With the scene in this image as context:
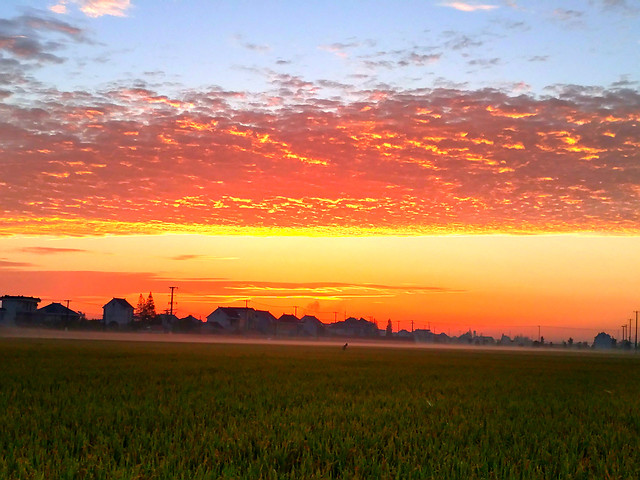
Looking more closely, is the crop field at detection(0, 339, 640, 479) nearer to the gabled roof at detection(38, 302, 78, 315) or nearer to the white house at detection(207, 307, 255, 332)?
the gabled roof at detection(38, 302, 78, 315)

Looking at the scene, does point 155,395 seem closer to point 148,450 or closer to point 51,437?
point 51,437

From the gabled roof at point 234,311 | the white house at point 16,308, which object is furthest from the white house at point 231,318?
the white house at point 16,308

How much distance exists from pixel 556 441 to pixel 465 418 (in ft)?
9.37

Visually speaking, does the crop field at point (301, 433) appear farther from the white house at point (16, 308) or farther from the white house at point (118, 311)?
the white house at point (118, 311)

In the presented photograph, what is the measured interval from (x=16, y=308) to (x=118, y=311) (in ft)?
80.1

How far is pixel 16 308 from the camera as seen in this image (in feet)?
494

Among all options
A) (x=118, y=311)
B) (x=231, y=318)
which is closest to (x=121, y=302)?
(x=118, y=311)

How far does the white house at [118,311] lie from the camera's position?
16712 centimetres

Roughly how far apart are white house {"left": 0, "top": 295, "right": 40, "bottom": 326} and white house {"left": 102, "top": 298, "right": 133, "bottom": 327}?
18639 millimetres

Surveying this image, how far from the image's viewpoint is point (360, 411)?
1412 centimetres

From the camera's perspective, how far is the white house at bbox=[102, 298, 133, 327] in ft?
548

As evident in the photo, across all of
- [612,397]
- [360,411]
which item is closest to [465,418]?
[360,411]

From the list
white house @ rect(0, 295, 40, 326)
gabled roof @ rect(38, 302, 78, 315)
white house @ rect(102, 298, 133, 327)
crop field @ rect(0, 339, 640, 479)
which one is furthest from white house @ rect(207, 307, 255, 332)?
crop field @ rect(0, 339, 640, 479)

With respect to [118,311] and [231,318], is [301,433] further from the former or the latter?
[231,318]
